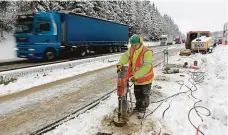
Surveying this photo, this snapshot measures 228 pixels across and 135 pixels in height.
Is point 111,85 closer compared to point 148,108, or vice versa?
point 148,108

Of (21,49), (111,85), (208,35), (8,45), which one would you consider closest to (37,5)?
(8,45)

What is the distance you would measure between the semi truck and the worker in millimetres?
12886

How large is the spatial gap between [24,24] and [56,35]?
2344 mm

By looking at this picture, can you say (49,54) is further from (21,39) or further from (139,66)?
(139,66)

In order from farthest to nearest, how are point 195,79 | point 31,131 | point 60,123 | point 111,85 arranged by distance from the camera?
point 195,79, point 111,85, point 60,123, point 31,131

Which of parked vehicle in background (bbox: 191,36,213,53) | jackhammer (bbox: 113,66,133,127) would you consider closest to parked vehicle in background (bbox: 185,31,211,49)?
parked vehicle in background (bbox: 191,36,213,53)

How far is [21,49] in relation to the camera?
17859 millimetres

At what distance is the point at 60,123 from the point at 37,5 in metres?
30.4

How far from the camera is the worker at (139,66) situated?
5.70 m

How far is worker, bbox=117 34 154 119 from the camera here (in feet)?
18.7

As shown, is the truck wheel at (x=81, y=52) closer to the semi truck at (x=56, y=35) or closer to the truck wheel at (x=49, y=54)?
the semi truck at (x=56, y=35)

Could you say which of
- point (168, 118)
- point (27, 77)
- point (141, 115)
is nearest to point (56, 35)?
point (27, 77)

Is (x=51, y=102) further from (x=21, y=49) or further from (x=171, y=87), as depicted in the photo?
(x=21, y=49)

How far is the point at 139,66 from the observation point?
5793 mm
